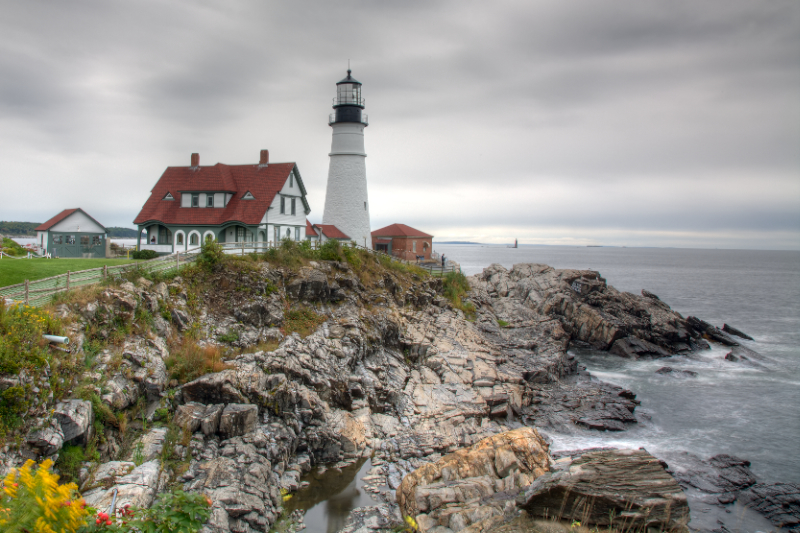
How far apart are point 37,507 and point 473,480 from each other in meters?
9.56

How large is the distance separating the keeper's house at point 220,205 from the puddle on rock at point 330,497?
1894cm

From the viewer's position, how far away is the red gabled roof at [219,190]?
3108 cm

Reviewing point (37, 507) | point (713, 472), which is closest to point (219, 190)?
point (37, 507)

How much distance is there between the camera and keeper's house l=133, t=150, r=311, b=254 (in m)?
31.0

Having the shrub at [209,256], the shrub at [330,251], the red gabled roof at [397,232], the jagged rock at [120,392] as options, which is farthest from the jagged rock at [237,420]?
the red gabled roof at [397,232]

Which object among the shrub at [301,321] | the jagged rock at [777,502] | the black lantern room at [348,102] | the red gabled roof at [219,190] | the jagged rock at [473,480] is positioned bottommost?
the jagged rock at [777,502]

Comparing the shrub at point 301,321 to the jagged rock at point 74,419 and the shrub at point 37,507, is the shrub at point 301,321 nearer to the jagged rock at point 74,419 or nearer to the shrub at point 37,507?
the jagged rock at point 74,419

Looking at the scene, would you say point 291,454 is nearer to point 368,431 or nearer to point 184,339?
point 368,431

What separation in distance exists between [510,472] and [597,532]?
481cm

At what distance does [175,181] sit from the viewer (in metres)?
33.6

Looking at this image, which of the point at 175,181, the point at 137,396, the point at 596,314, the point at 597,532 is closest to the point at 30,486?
the point at 597,532

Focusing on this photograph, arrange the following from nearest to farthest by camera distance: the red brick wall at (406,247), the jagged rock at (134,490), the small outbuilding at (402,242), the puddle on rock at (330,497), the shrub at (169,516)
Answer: the shrub at (169,516) → the jagged rock at (134,490) → the puddle on rock at (330,497) → the red brick wall at (406,247) → the small outbuilding at (402,242)

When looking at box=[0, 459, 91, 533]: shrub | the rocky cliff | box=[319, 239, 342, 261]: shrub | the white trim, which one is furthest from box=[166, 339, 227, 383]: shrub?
the white trim

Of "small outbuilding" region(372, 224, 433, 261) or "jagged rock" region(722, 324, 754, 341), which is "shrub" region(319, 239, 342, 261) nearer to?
"small outbuilding" region(372, 224, 433, 261)
